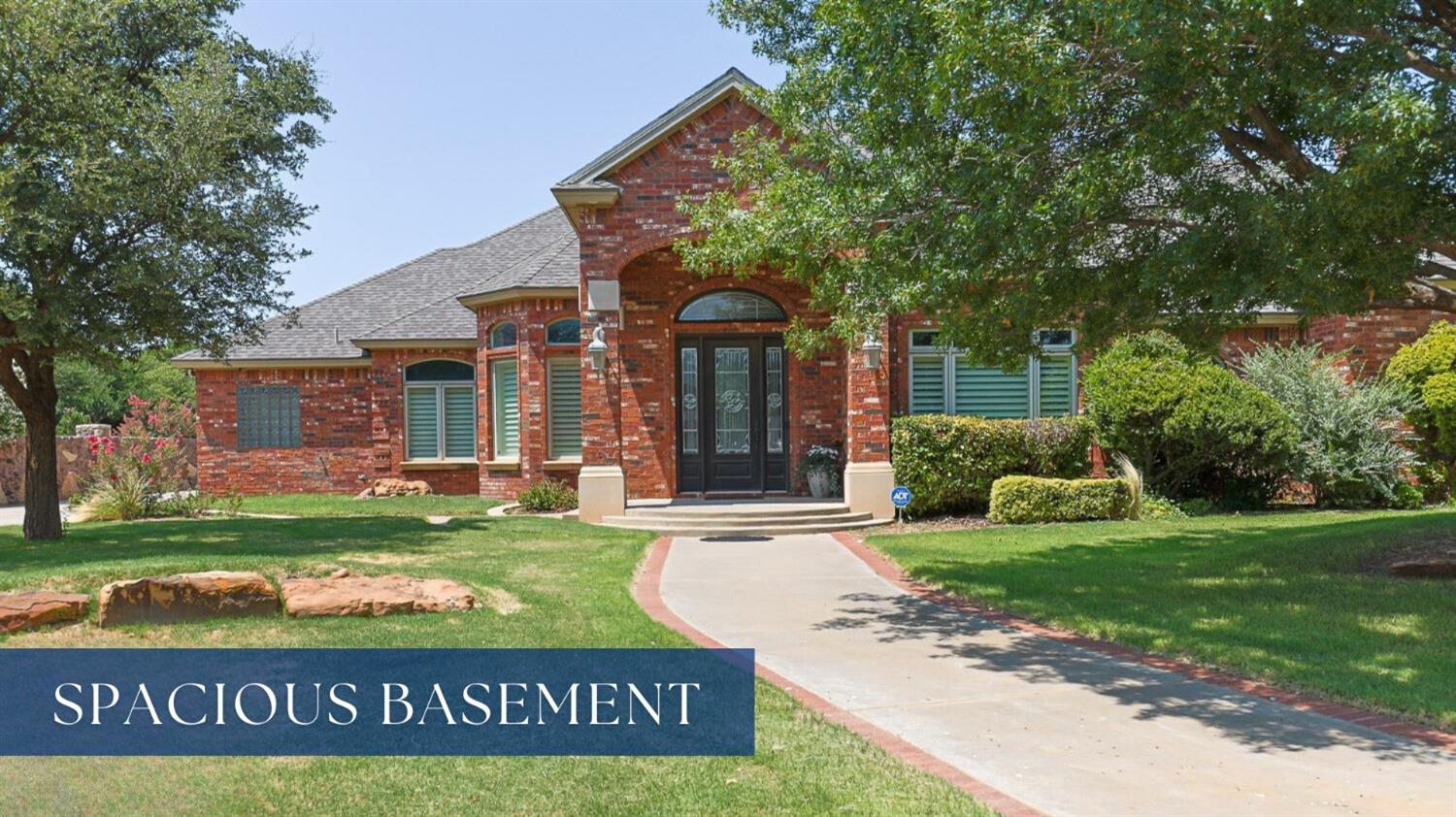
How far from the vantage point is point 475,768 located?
4934mm

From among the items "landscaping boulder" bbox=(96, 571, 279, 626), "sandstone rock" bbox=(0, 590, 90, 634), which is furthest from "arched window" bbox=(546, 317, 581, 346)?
"sandstone rock" bbox=(0, 590, 90, 634)

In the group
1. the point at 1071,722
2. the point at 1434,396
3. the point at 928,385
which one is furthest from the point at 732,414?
the point at 1071,722

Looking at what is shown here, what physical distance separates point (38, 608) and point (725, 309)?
11.4 metres

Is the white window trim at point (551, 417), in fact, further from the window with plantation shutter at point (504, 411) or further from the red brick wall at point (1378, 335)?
the red brick wall at point (1378, 335)

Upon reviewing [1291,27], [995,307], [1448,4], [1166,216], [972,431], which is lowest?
[972,431]

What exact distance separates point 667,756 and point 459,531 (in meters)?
9.74

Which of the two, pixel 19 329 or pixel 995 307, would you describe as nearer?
pixel 995 307

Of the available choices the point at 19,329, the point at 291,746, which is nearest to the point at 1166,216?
the point at 291,746

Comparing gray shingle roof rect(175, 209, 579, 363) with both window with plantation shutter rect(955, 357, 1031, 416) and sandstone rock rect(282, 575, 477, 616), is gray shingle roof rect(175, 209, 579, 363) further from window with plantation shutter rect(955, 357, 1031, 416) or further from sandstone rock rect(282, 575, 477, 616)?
sandstone rock rect(282, 575, 477, 616)

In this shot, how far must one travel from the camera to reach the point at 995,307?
910cm

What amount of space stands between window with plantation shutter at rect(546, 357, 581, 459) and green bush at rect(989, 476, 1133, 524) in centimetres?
774

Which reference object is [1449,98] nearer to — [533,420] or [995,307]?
[995,307]

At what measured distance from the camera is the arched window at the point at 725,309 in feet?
57.7

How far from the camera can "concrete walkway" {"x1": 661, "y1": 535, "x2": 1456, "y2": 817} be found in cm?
468
